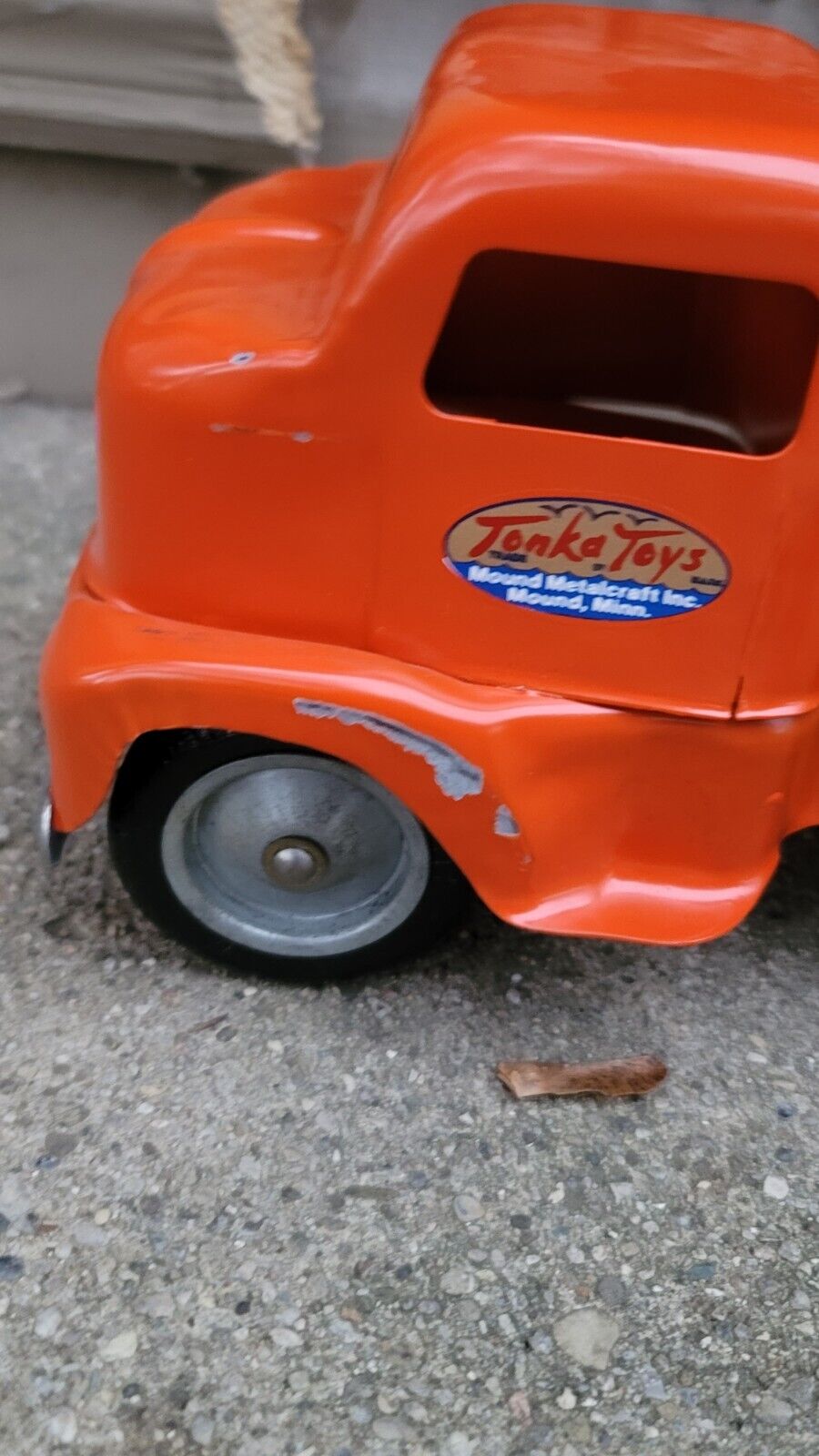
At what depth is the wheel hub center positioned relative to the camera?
177 centimetres

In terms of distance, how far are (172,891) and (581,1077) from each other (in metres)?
0.69

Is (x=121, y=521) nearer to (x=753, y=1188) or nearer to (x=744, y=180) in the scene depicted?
(x=744, y=180)

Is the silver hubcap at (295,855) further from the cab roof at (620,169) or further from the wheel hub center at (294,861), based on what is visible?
the cab roof at (620,169)

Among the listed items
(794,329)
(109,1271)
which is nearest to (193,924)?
(109,1271)

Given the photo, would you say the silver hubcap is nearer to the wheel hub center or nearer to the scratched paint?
the wheel hub center

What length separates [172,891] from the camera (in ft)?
5.90

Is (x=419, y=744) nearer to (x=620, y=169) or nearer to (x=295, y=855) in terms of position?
(x=295, y=855)

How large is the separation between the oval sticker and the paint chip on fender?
212 mm

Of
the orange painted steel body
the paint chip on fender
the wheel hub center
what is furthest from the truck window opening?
the wheel hub center

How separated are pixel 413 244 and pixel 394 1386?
4.48 ft

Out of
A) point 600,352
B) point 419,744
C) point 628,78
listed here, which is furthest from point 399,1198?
point 628,78

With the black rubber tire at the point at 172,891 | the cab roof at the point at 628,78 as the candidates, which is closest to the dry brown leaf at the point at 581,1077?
the black rubber tire at the point at 172,891

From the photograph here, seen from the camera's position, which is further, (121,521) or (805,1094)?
(805,1094)

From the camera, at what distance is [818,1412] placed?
4.71 ft
